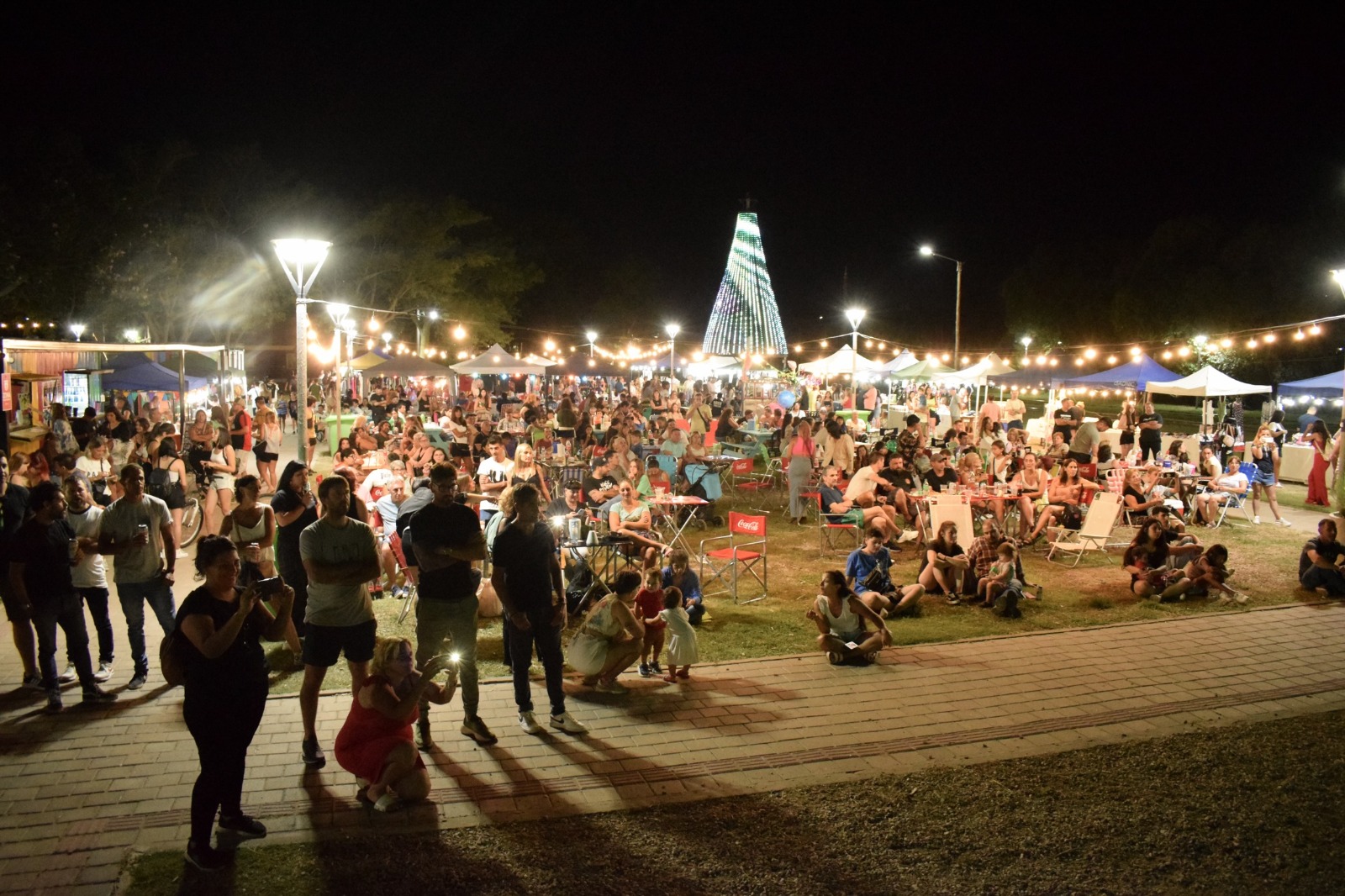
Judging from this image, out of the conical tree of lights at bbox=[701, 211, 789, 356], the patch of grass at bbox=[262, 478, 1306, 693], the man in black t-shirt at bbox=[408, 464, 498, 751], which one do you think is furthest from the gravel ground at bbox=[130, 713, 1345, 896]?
the conical tree of lights at bbox=[701, 211, 789, 356]

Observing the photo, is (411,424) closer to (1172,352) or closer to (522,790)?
(522,790)

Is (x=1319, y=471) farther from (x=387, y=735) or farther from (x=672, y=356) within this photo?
(x=672, y=356)

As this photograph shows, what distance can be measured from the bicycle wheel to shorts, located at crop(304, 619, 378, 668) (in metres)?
6.49

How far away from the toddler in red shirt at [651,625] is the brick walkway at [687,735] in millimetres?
224

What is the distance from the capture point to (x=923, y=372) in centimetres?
2769

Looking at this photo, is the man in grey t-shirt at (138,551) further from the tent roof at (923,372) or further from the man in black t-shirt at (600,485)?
the tent roof at (923,372)

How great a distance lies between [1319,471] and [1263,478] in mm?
2572

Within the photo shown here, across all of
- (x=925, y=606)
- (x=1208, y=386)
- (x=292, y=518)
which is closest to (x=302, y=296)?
(x=292, y=518)

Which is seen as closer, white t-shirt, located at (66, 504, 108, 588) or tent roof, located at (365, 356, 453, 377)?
white t-shirt, located at (66, 504, 108, 588)

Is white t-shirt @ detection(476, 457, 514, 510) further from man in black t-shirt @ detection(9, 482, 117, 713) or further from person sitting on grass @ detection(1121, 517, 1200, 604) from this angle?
person sitting on grass @ detection(1121, 517, 1200, 604)

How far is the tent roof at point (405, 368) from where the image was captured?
877 inches

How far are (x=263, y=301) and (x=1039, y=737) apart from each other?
136ft

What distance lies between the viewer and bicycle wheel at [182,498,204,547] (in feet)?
35.8

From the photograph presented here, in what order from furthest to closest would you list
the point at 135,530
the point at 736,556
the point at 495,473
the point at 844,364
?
the point at 844,364, the point at 495,473, the point at 736,556, the point at 135,530
